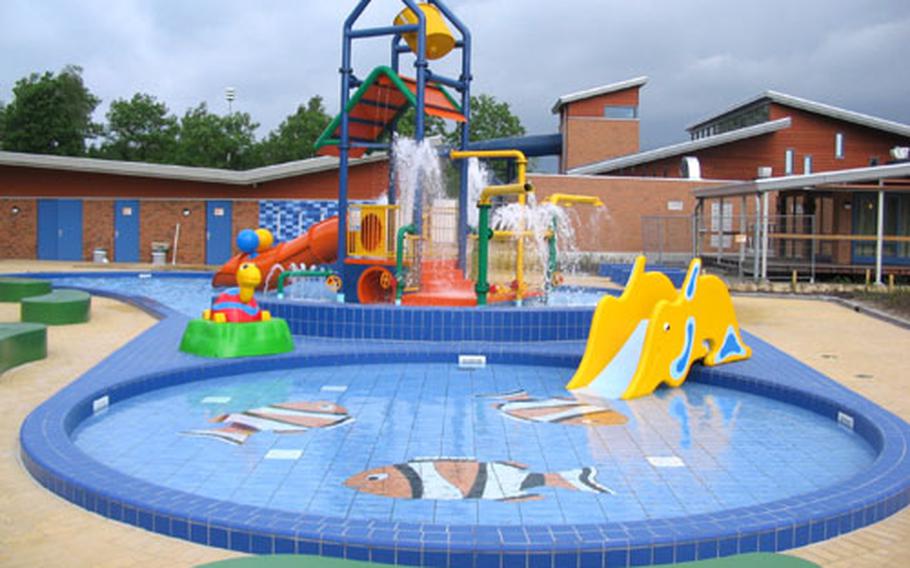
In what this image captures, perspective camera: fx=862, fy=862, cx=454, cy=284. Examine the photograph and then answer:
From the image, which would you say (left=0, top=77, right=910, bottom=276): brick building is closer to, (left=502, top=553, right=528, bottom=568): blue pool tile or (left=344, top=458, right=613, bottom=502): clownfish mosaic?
(left=344, top=458, right=613, bottom=502): clownfish mosaic

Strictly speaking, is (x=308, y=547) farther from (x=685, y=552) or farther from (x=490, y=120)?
(x=490, y=120)

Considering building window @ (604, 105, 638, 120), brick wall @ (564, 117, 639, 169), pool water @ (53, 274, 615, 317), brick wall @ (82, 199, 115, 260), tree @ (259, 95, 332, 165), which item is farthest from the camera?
tree @ (259, 95, 332, 165)

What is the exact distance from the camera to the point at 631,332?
28.8 ft

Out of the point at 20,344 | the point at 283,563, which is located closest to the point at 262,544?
the point at 283,563

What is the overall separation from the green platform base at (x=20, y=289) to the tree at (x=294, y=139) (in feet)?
131

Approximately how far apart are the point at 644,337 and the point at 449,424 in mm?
2397

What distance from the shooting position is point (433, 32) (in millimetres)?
13594

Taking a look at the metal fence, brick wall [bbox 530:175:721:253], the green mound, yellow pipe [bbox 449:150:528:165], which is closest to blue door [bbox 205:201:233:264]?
brick wall [bbox 530:175:721:253]

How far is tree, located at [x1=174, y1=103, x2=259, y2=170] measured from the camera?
5238cm

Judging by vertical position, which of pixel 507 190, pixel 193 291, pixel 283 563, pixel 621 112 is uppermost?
pixel 621 112

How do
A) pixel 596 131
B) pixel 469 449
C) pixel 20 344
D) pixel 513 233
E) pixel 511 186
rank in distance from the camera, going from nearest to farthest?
1. pixel 469 449
2. pixel 20 344
3. pixel 511 186
4. pixel 513 233
5. pixel 596 131

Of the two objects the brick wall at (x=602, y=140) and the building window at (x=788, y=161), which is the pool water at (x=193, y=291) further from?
the building window at (x=788, y=161)

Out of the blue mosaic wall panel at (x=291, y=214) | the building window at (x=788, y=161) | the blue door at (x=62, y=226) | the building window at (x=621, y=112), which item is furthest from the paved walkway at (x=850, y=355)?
the blue door at (x=62, y=226)

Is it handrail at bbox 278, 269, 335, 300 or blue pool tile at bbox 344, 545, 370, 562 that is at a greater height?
handrail at bbox 278, 269, 335, 300
